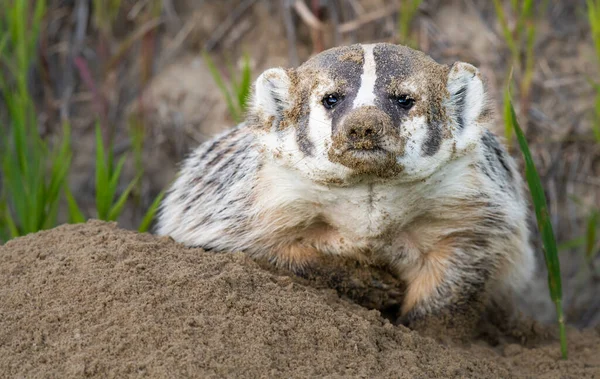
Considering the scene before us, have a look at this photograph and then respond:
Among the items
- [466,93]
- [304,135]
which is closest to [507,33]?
[466,93]

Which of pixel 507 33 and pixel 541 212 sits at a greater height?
pixel 507 33

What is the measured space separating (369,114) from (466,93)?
1.44ft

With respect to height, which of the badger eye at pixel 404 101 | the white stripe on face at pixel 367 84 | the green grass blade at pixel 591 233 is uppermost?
the white stripe on face at pixel 367 84

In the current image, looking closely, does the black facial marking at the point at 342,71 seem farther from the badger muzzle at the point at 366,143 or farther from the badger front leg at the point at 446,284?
the badger front leg at the point at 446,284

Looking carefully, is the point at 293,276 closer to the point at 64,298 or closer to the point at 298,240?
the point at 298,240

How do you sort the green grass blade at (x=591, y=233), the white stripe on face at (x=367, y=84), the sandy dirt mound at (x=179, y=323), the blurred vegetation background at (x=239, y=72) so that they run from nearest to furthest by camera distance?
the sandy dirt mound at (x=179, y=323)
the white stripe on face at (x=367, y=84)
the green grass blade at (x=591, y=233)
the blurred vegetation background at (x=239, y=72)

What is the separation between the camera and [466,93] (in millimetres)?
2127

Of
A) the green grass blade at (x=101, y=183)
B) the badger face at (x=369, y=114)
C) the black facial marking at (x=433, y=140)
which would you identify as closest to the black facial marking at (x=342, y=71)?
the badger face at (x=369, y=114)

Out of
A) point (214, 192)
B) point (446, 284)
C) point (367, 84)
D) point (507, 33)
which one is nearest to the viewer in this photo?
point (367, 84)

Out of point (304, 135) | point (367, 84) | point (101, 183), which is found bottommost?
point (101, 183)

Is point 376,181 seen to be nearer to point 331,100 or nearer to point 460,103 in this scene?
point 331,100

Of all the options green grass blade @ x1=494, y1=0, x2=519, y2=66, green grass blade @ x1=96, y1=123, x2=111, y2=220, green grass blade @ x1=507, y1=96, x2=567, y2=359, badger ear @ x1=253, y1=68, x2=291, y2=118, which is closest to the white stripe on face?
badger ear @ x1=253, y1=68, x2=291, y2=118

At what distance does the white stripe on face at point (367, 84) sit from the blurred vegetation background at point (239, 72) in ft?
5.36

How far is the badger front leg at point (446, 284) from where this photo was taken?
2.33 m
